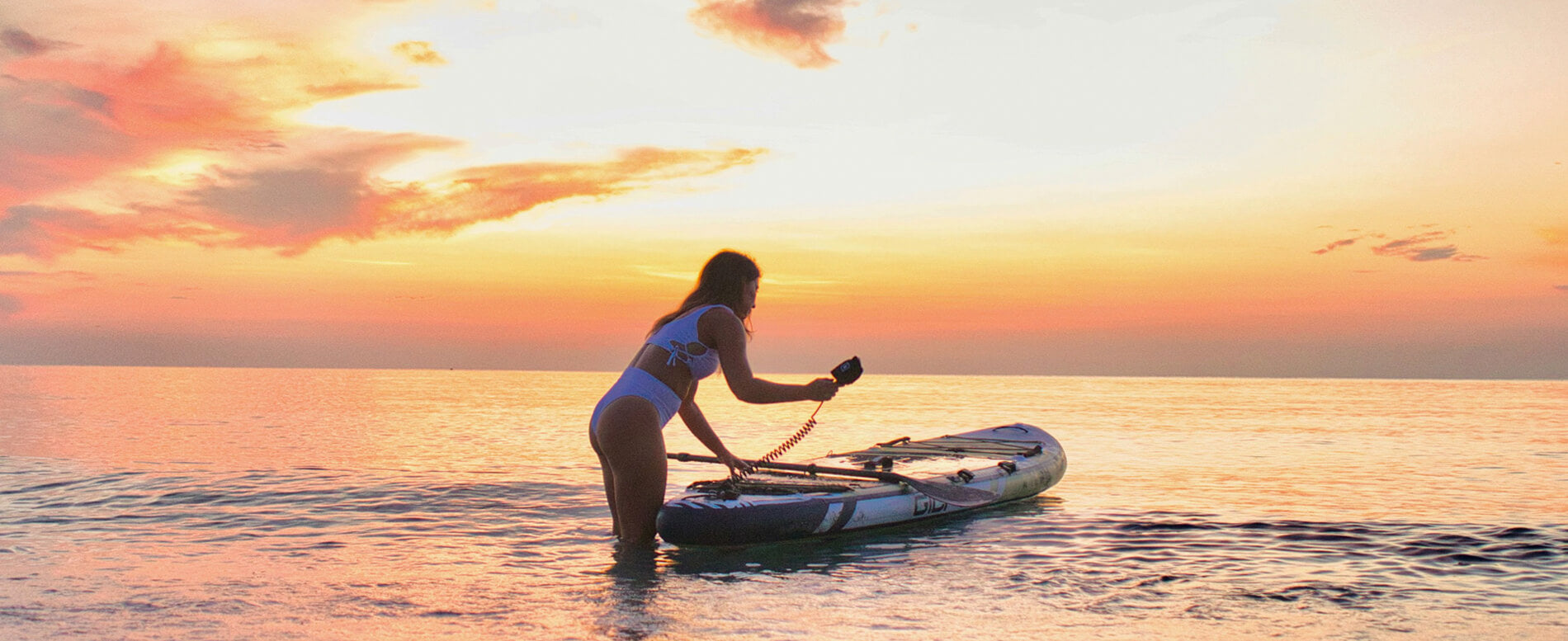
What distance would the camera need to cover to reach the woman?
7.48m

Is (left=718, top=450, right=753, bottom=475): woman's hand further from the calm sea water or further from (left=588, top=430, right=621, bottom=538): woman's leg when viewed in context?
(left=588, top=430, right=621, bottom=538): woman's leg

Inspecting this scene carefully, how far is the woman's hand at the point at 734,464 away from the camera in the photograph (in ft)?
27.8

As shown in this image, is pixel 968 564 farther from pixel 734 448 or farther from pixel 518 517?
pixel 734 448

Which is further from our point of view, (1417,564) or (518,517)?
(518,517)

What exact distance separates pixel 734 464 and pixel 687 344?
59.8 inches

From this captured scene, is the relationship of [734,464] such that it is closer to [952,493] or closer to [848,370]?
[848,370]

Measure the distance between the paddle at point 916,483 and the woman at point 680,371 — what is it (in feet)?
5.66

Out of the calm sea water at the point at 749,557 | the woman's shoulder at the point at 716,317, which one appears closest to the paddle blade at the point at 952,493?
the calm sea water at the point at 749,557

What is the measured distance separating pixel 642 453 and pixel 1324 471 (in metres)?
15.3

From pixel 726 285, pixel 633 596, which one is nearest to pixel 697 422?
pixel 726 285

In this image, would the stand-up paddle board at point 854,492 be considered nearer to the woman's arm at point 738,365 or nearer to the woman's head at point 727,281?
the woman's arm at point 738,365

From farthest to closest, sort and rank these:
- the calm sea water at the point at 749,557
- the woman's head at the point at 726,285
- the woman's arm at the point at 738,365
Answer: the woman's head at the point at 726,285 → the woman's arm at the point at 738,365 → the calm sea water at the point at 749,557

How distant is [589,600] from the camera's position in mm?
7043

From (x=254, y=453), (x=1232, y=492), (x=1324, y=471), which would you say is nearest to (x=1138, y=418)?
(x=1324, y=471)
